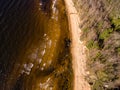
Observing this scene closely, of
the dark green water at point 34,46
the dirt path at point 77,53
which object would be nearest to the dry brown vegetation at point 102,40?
the dirt path at point 77,53

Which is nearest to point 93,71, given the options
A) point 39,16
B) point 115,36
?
point 115,36

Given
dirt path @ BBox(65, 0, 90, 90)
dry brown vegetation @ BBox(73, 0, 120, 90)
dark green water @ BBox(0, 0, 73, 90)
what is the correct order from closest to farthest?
dry brown vegetation @ BBox(73, 0, 120, 90) → dirt path @ BBox(65, 0, 90, 90) → dark green water @ BBox(0, 0, 73, 90)

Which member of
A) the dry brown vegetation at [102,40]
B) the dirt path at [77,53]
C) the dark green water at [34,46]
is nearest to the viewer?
the dry brown vegetation at [102,40]

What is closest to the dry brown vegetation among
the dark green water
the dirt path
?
the dirt path

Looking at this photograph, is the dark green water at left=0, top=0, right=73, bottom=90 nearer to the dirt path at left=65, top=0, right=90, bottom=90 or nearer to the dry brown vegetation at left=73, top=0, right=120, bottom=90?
the dirt path at left=65, top=0, right=90, bottom=90

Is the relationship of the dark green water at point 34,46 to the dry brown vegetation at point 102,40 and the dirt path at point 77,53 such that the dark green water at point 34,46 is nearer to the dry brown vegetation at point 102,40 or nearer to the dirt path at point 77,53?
the dirt path at point 77,53

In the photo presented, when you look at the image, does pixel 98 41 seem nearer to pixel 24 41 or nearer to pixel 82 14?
pixel 82 14

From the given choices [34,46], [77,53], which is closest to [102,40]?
[77,53]
